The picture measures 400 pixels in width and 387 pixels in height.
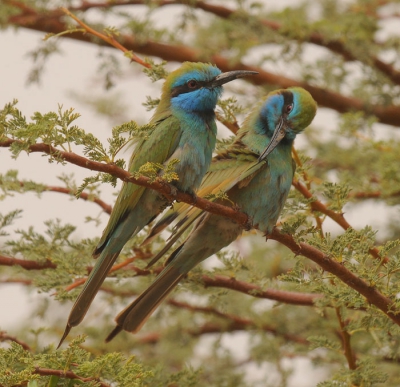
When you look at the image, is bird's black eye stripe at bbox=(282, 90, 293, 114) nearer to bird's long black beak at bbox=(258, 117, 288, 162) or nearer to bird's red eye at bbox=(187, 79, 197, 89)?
bird's long black beak at bbox=(258, 117, 288, 162)

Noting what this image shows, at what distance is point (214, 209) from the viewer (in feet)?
8.23

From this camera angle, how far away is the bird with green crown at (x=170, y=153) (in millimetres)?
3012

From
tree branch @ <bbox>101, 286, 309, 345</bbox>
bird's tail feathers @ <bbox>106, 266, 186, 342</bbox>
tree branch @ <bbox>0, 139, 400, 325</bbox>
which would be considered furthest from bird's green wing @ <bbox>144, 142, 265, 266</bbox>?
tree branch @ <bbox>101, 286, 309, 345</bbox>

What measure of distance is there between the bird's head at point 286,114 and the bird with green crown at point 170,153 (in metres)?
0.23

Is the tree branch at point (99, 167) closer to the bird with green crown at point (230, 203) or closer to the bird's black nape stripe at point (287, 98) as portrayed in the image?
the bird with green crown at point (230, 203)

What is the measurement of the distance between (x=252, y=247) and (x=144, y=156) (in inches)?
90.7

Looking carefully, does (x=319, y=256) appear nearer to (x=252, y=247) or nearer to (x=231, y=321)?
(x=231, y=321)

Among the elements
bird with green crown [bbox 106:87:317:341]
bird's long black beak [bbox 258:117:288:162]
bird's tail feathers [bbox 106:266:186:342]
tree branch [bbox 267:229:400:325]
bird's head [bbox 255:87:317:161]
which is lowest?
tree branch [bbox 267:229:400:325]

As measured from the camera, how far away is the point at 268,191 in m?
3.21

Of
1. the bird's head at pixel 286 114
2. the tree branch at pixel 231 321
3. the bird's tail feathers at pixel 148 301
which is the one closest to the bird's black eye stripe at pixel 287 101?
the bird's head at pixel 286 114

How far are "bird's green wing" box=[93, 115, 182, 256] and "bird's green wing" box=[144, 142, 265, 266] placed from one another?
18cm

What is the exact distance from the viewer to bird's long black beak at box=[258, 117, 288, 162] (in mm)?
3203

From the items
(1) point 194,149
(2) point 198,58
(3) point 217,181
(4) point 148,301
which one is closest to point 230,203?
(3) point 217,181

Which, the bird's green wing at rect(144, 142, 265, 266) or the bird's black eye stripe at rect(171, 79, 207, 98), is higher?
the bird's black eye stripe at rect(171, 79, 207, 98)
